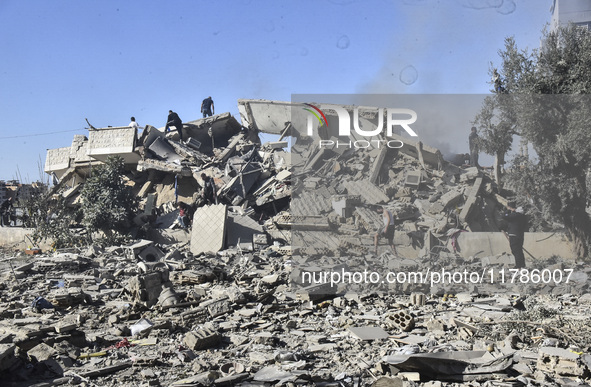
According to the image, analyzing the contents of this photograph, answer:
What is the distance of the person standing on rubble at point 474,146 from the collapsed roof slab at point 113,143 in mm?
11910

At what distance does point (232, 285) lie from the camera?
376 inches

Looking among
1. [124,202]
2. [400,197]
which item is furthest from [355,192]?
[124,202]

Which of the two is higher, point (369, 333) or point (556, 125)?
point (556, 125)

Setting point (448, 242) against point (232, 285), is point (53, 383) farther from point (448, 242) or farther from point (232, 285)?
point (448, 242)

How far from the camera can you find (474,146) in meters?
10.7

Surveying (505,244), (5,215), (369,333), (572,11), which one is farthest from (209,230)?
(572,11)

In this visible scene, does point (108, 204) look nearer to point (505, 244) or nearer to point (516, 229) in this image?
point (505, 244)

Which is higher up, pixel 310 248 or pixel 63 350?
pixel 310 248

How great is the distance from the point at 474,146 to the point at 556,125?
5.44ft

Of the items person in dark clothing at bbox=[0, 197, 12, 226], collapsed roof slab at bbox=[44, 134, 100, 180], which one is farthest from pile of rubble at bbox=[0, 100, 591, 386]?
person in dark clothing at bbox=[0, 197, 12, 226]

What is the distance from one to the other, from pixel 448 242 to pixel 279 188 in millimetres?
6307

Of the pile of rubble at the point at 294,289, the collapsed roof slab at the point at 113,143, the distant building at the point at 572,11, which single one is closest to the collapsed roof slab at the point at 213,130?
the pile of rubble at the point at 294,289

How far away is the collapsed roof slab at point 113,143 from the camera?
688 inches

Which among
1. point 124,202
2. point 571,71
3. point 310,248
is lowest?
point 310,248
